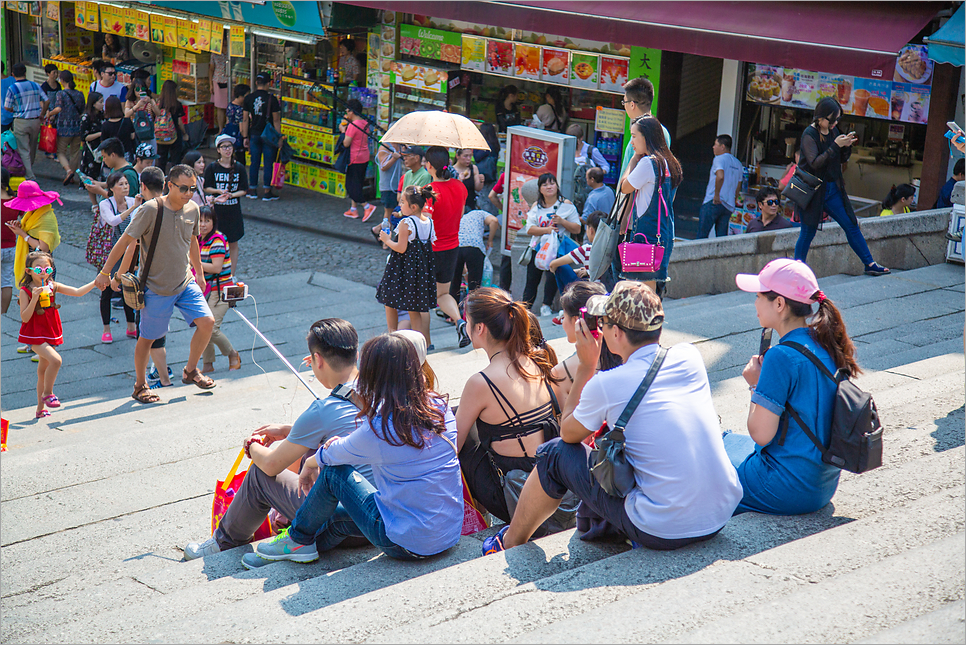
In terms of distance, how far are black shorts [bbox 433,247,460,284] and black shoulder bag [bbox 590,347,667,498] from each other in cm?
492

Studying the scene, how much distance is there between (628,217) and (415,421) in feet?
9.80

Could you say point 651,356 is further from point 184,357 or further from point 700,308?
point 184,357

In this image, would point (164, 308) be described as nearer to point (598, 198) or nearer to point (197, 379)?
point (197, 379)

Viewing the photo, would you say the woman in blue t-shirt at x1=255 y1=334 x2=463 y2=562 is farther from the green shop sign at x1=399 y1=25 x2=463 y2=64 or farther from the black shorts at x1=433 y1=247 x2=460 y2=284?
the green shop sign at x1=399 y1=25 x2=463 y2=64

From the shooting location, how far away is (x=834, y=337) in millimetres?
3494

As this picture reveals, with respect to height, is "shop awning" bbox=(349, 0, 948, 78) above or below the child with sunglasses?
above

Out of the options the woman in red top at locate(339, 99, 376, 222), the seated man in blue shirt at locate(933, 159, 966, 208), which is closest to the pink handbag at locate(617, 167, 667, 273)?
the seated man in blue shirt at locate(933, 159, 966, 208)

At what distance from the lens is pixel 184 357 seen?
8359mm

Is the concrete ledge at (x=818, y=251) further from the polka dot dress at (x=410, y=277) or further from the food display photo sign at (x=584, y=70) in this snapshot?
the food display photo sign at (x=584, y=70)

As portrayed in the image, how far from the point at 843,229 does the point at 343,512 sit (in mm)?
6353

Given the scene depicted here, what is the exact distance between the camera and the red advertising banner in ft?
32.4

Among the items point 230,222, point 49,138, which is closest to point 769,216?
point 230,222

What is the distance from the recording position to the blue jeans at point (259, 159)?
14805 mm

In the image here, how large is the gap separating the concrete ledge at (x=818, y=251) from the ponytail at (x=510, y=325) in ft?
15.3
